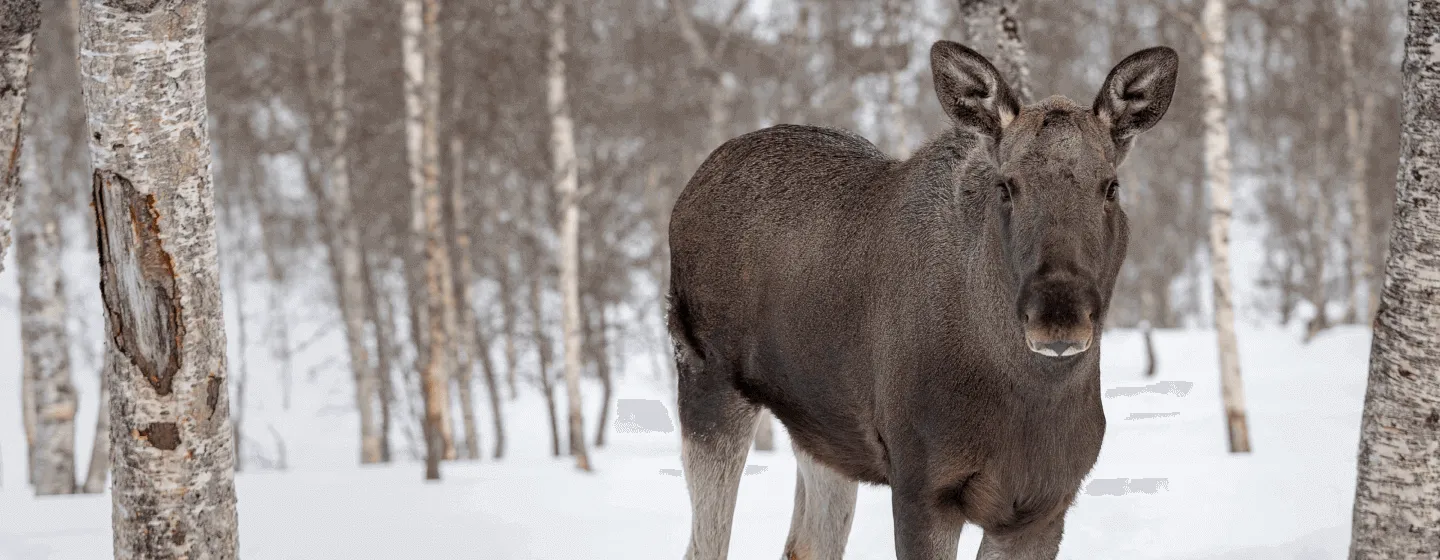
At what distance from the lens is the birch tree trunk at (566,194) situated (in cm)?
1348

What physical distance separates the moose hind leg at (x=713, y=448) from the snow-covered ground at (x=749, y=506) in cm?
186

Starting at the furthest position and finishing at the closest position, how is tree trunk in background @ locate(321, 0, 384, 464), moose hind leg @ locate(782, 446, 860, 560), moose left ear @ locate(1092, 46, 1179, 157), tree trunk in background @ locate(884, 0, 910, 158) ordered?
tree trunk in background @ locate(321, 0, 384, 464), tree trunk in background @ locate(884, 0, 910, 158), moose hind leg @ locate(782, 446, 860, 560), moose left ear @ locate(1092, 46, 1179, 157)

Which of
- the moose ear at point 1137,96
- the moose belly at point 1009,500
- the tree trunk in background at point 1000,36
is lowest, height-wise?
the moose belly at point 1009,500

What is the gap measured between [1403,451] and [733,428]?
7.86 feet

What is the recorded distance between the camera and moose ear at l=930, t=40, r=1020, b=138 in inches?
147

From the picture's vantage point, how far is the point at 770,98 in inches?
A: 1003

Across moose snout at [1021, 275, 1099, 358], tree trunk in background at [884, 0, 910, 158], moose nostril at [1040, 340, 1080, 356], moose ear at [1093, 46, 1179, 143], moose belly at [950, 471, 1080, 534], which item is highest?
tree trunk in background at [884, 0, 910, 158]

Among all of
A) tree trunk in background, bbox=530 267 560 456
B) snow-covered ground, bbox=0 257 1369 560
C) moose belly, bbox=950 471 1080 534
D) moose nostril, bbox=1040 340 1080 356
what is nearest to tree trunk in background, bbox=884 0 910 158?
snow-covered ground, bbox=0 257 1369 560

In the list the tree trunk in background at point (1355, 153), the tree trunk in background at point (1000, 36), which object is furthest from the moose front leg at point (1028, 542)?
the tree trunk in background at point (1355, 153)

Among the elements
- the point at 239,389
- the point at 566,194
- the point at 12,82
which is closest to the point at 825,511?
the point at 12,82

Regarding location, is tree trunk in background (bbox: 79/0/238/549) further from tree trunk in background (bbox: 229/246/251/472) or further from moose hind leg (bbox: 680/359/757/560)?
tree trunk in background (bbox: 229/246/251/472)

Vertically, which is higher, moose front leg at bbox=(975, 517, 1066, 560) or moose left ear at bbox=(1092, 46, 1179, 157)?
moose left ear at bbox=(1092, 46, 1179, 157)

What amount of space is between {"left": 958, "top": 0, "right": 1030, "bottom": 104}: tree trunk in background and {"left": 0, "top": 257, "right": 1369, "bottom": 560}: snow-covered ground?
260 cm

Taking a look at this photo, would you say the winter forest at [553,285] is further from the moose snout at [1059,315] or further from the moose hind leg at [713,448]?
the moose snout at [1059,315]
